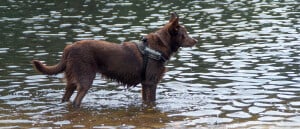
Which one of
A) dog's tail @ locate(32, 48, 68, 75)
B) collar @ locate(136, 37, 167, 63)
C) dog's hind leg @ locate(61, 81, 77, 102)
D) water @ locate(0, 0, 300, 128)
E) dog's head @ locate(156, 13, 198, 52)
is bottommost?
water @ locate(0, 0, 300, 128)

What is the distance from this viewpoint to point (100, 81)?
16016 millimetres

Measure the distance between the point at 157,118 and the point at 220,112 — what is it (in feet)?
4.24

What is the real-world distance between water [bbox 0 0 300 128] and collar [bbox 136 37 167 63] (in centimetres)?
97

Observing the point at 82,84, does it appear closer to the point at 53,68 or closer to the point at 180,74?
the point at 53,68

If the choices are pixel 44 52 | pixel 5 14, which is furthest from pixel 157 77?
pixel 5 14

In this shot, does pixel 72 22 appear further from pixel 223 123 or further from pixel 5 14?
pixel 223 123

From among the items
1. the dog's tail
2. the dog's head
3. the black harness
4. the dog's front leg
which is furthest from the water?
the dog's head

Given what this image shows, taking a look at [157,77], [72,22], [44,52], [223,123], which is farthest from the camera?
[72,22]

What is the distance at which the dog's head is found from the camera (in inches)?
538

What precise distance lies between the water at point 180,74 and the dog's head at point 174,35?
120 centimetres

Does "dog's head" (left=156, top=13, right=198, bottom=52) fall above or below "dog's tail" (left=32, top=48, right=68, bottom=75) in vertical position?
above

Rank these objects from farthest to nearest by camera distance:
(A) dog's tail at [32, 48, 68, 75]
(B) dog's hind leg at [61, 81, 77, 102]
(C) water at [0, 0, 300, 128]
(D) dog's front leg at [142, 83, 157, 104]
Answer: (D) dog's front leg at [142, 83, 157, 104], (B) dog's hind leg at [61, 81, 77, 102], (A) dog's tail at [32, 48, 68, 75], (C) water at [0, 0, 300, 128]

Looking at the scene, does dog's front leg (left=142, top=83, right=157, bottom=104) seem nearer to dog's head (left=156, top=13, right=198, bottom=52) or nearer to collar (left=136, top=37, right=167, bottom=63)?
collar (left=136, top=37, right=167, bottom=63)

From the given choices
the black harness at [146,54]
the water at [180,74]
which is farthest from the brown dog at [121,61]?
the water at [180,74]
